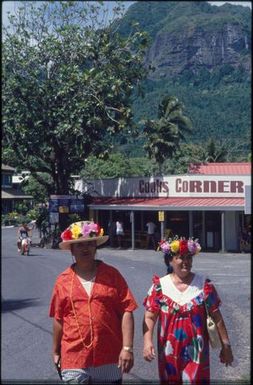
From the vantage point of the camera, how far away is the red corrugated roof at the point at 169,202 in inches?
349

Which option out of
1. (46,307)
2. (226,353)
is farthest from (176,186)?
(226,353)

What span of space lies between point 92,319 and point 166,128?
8480mm

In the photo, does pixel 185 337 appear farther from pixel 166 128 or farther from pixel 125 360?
pixel 166 128

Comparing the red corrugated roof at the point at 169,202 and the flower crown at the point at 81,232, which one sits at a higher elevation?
the red corrugated roof at the point at 169,202

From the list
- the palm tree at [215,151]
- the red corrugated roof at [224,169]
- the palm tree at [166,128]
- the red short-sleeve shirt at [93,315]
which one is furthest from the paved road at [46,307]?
the palm tree at [215,151]

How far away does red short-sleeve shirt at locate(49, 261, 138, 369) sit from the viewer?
3.47 m

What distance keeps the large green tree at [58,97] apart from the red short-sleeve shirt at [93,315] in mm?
2403

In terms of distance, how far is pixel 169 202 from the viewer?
41.3 feet

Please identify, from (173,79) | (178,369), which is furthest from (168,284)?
(173,79)

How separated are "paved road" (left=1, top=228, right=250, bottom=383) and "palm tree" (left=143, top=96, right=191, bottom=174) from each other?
2020 millimetres

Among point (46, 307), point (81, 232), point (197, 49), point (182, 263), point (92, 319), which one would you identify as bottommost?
point (46, 307)

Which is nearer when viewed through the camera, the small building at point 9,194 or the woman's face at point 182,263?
the woman's face at point 182,263

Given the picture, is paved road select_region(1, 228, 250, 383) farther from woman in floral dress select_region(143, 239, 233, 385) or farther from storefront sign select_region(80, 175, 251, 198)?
storefront sign select_region(80, 175, 251, 198)

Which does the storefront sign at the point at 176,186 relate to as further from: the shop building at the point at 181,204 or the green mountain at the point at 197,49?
the green mountain at the point at 197,49
